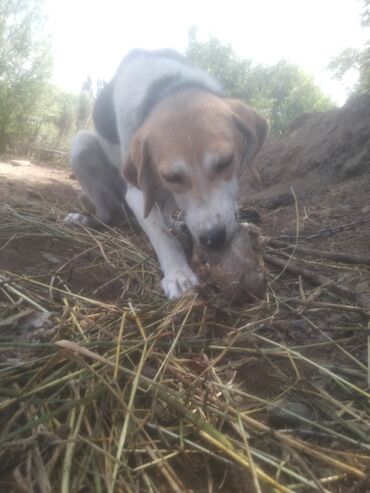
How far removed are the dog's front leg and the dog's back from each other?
0.57 meters

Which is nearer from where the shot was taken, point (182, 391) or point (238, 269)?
point (182, 391)

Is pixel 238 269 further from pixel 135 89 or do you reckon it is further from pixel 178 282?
pixel 135 89

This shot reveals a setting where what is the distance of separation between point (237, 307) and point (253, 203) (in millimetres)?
2651

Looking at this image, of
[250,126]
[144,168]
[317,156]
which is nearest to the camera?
[144,168]

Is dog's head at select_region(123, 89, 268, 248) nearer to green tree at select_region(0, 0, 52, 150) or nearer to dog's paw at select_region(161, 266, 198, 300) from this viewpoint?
dog's paw at select_region(161, 266, 198, 300)

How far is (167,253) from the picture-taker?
2.39 meters

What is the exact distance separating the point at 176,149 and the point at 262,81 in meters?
23.0

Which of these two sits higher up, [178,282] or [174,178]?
[174,178]

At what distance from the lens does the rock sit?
70.4 inches

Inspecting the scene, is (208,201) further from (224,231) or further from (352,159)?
(352,159)

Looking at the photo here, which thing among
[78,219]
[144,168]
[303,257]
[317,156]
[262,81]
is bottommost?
[78,219]

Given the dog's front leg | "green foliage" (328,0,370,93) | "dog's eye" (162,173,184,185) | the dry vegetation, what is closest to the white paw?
the dog's front leg

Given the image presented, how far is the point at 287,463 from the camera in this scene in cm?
99

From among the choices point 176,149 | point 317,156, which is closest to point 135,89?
point 176,149
